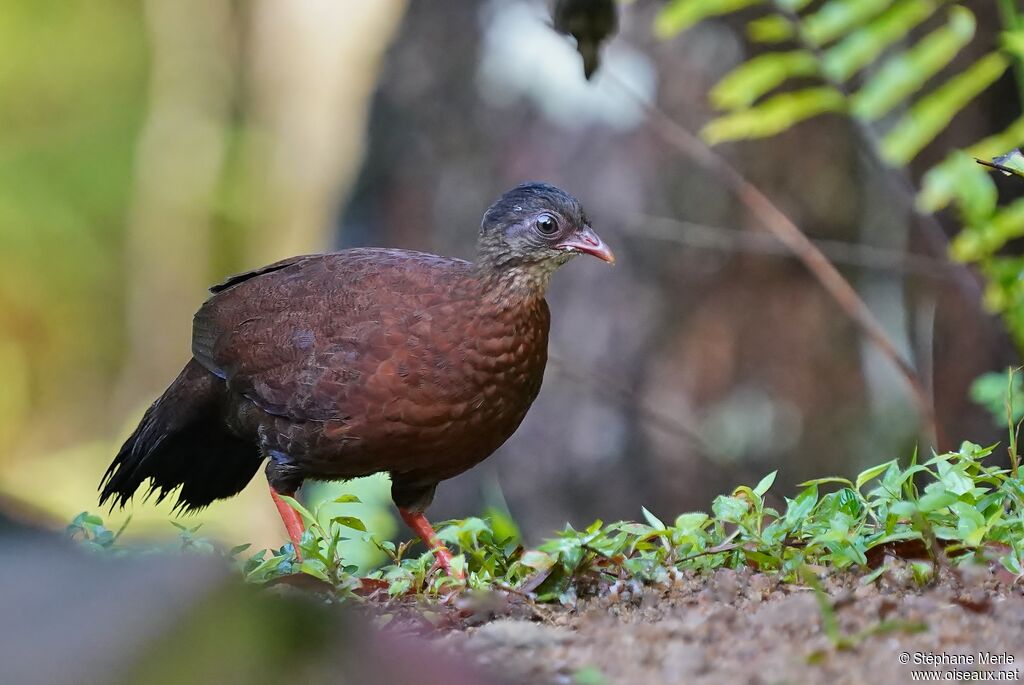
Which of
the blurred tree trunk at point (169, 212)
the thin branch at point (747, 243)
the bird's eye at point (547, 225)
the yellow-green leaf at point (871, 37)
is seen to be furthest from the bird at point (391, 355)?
the blurred tree trunk at point (169, 212)

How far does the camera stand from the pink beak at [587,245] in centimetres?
399

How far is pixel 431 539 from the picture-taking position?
373 cm

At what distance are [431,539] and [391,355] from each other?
57cm

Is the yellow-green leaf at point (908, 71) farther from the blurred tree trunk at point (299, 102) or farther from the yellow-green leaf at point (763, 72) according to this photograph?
the blurred tree trunk at point (299, 102)

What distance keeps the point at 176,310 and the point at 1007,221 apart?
317 inches

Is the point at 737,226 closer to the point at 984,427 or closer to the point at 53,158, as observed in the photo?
the point at 984,427

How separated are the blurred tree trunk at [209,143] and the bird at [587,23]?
25.6ft

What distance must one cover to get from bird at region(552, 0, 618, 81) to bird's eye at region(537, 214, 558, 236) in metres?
1.55

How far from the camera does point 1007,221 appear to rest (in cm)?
396

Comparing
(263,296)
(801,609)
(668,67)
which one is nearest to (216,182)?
(668,67)

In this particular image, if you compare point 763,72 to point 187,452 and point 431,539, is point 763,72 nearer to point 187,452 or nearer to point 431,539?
point 431,539

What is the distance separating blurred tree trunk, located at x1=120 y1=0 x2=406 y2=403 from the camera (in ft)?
34.0

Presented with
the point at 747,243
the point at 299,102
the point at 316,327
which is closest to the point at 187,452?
the point at 316,327

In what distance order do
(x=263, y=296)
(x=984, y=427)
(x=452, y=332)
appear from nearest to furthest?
1. (x=452, y=332)
2. (x=263, y=296)
3. (x=984, y=427)
